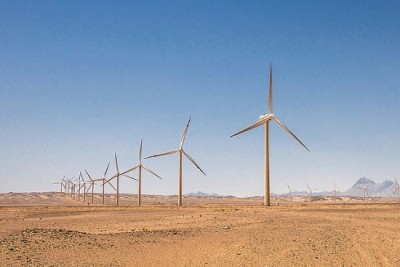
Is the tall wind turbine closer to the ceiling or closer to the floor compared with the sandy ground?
closer to the ceiling

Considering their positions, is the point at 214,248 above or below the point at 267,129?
below

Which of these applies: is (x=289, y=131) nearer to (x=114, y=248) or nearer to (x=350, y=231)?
(x=350, y=231)

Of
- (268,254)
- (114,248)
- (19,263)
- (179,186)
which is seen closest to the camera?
(19,263)

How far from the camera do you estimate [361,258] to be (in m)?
16.3

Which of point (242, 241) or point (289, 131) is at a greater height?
point (289, 131)

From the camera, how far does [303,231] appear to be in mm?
23953

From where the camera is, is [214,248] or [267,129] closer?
[214,248]

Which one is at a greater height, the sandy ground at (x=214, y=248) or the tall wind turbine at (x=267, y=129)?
the tall wind turbine at (x=267, y=129)

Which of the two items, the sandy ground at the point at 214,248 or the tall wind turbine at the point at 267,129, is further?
the tall wind turbine at the point at 267,129

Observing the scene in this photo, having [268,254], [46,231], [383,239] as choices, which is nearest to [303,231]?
[383,239]

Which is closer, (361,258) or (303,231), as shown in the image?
(361,258)

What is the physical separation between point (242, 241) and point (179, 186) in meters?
56.7

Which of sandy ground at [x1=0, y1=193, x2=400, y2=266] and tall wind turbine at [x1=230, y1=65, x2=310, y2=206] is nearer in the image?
sandy ground at [x1=0, y1=193, x2=400, y2=266]

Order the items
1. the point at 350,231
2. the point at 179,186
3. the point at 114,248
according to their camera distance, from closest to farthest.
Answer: the point at 114,248
the point at 350,231
the point at 179,186
